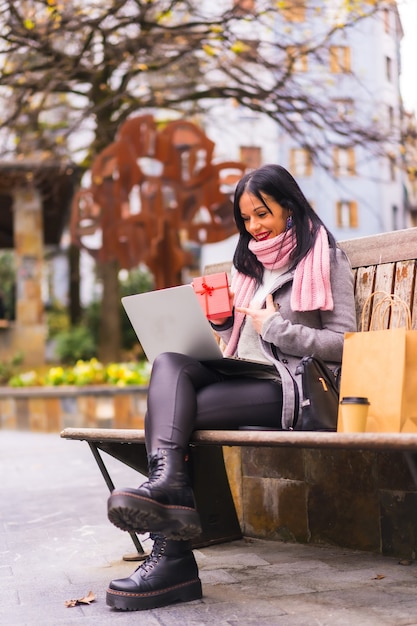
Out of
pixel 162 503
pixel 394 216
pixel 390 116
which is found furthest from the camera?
pixel 394 216

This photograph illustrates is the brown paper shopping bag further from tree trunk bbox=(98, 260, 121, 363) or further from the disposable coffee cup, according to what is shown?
tree trunk bbox=(98, 260, 121, 363)

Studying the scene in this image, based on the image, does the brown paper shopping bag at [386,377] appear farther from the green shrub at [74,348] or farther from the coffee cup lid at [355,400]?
the green shrub at [74,348]

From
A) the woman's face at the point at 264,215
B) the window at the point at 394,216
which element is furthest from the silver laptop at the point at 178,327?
the window at the point at 394,216

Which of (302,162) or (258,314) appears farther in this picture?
(302,162)

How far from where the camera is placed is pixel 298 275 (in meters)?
3.34

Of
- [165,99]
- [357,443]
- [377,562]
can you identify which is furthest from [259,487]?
[165,99]

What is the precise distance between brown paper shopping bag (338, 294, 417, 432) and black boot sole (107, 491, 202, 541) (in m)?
0.56

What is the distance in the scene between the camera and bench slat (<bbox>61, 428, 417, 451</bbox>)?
2270mm

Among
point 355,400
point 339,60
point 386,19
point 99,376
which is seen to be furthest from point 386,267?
point 339,60

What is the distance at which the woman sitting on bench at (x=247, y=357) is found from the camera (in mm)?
2750

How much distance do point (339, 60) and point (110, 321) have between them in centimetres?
573

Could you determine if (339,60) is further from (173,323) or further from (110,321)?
(173,323)

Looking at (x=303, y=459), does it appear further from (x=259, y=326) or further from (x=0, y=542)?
(x=0, y=542)

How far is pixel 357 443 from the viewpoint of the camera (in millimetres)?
2352
